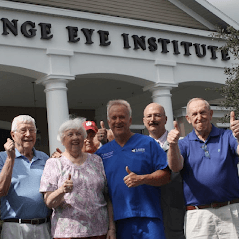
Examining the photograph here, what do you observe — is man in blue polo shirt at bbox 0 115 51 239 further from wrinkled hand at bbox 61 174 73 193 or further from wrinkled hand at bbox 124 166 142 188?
wrinkled hand at bbox 124 166 142 188

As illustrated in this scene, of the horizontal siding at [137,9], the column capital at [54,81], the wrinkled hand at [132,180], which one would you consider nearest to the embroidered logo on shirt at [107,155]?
the wrinkled hand at [132,180]

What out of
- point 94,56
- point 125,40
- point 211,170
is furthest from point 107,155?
point 125,40

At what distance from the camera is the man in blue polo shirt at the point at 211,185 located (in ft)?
12.0

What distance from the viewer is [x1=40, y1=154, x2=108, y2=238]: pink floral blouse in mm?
3412

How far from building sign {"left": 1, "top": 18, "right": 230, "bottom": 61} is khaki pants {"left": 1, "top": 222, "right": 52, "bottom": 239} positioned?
22.1 feet

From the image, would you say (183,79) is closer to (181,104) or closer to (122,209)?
(181,104)

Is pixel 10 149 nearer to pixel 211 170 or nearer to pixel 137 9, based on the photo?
pixel 211 170

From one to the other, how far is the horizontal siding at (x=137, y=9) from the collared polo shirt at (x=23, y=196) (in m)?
7.21

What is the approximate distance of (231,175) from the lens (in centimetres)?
369

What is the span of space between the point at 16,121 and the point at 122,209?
49.9 inches

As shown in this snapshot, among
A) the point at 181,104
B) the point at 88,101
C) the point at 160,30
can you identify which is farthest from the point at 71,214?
the point at 181,104

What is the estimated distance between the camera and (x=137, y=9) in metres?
12.4

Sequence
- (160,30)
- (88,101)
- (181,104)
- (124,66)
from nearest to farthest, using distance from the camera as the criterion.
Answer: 1. (124,66)
2. (160,30)
3. (88,101)
4. (181,104)

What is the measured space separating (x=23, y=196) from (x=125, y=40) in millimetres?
8279
